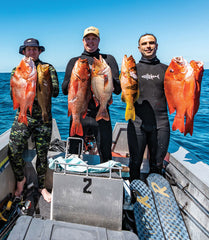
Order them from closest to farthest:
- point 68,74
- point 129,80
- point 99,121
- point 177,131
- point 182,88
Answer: point 129,80 → point 182,88 → point 68,74 → point 99,121 → point 177,131

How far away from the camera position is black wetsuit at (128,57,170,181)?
10.1 feet

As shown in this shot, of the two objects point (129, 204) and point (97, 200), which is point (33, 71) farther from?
point (129, 204)

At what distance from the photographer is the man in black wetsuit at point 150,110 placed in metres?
3.08

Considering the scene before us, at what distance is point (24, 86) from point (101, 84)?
1.03m

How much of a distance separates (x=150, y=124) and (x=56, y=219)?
1.79 meters

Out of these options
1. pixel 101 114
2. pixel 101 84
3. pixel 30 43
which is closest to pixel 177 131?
pixel 101 114

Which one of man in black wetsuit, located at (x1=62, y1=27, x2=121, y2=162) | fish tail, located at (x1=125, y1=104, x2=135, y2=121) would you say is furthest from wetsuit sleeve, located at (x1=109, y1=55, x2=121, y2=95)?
fish tail, located at (x1=125, y1=104, x2=135, y2=121)

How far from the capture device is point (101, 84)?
9.31 feet

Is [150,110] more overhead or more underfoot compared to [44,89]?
more underfoot

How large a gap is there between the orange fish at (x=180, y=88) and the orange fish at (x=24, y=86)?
1812mm

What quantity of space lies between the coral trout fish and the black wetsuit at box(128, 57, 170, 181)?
126 cm

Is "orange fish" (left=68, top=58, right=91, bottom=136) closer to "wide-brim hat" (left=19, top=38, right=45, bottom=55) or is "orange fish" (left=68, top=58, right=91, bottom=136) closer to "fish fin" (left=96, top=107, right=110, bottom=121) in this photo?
"fish fin" (left=96, top=107, right=110, bottom=121)

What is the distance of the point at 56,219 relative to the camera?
208cm

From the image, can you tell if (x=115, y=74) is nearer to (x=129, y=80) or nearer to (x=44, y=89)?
(x=129, y=80)
